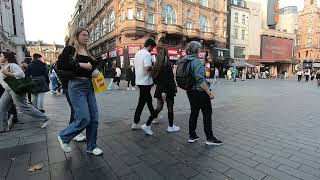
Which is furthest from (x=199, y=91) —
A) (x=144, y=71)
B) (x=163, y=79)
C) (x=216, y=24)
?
(x=216, y=24)

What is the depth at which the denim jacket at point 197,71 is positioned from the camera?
3.94 metres

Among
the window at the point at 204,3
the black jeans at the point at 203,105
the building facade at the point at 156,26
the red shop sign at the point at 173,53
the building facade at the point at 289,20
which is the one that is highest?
the building facade at the point at 289,20

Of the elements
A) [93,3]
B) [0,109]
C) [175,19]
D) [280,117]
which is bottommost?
[280,117]

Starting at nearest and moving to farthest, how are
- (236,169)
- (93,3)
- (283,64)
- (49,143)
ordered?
(236,169), (49,143), (93,3), (283,64)

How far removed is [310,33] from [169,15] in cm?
5885

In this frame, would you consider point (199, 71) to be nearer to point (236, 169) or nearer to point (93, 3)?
point (236, 169)

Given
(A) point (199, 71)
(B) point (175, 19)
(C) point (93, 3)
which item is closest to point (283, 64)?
(B) point (175, 19)

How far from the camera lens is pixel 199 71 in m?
3.96

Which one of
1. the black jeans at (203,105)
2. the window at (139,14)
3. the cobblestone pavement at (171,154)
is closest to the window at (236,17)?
the window at (139,14)

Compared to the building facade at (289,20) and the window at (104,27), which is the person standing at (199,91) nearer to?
the window at (104,27)

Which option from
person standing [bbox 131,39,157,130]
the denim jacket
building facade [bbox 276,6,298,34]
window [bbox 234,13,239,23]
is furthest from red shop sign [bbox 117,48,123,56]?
building facade [bbox 276,6,298,34]

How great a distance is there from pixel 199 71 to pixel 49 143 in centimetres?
298

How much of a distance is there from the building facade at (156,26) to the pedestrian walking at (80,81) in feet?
66.4

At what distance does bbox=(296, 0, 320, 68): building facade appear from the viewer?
229ft
